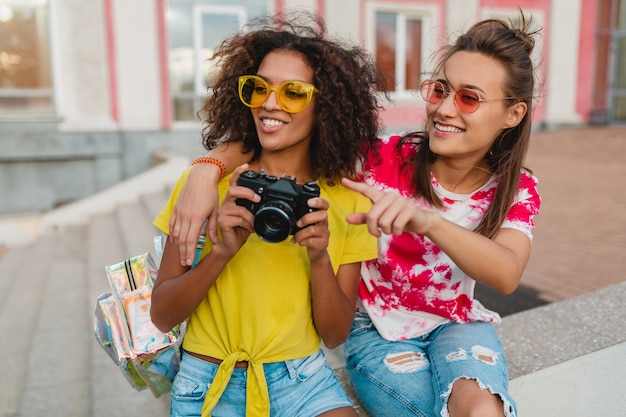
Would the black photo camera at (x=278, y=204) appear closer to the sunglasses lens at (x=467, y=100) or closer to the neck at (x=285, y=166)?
the neck at (x=285, y=166)

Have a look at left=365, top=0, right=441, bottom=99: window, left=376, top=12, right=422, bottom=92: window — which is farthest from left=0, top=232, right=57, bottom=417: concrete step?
left=376, top=12, right=422, bottom=92: window

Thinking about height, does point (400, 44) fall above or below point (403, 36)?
below

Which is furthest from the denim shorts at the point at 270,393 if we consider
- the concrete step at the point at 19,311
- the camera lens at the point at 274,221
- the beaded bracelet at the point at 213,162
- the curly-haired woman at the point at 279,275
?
the concrete step at the point at 19,311

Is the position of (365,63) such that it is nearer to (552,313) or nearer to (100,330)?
(100,330)

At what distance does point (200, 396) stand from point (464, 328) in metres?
0.92

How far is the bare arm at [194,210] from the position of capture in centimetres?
155

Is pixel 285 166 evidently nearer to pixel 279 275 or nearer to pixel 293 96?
pixel 293 96

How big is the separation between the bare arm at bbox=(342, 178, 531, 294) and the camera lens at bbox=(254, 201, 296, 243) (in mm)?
165

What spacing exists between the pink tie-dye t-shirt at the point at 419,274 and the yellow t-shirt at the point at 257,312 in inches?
12.0

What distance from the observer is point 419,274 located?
1.93 meters

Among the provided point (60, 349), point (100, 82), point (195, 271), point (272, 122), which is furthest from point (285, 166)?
point (100, 82)

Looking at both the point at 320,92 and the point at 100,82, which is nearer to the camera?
the point at 320,92

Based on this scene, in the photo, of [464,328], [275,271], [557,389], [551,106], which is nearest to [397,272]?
[464,328]

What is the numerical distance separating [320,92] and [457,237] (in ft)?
2.11
